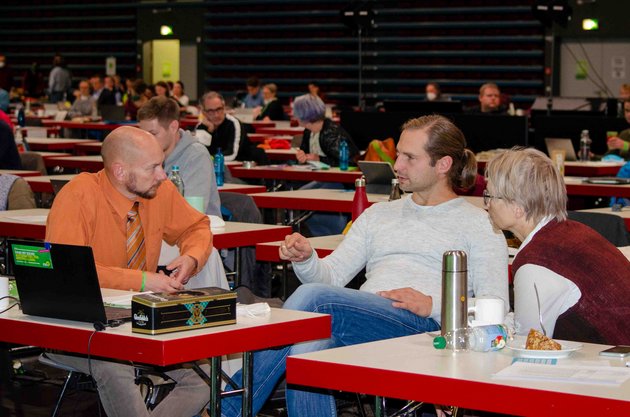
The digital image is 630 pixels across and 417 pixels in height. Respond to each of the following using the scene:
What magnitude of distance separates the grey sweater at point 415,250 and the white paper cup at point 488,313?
629 millimetres

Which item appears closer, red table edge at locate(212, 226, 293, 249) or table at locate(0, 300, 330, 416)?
table at locate(0, 300, 330, 416)

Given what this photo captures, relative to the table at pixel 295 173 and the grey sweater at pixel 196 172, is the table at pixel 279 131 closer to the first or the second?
the table at pixel 295 173

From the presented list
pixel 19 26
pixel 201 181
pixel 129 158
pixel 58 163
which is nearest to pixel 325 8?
pixel 19 26

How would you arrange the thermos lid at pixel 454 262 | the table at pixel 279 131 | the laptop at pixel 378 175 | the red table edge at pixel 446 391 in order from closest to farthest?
1. the red table edge at pixel 446 391
2. the thermos lid at pixel 454 262
3. the laptop at pixel 378 175
4. the table at pixel 279 131

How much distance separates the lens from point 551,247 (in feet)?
9.44

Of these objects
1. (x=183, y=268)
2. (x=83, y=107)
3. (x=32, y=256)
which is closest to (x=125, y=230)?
(x=183, y=268)

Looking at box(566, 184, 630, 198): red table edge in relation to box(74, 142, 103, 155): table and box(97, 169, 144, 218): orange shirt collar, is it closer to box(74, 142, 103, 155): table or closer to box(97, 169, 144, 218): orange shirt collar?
box(97, 169, 144, 218): orange shirt collar

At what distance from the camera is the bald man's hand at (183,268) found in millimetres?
3705

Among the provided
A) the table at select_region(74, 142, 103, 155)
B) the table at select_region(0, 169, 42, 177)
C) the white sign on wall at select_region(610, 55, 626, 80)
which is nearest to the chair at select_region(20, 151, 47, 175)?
the table at select_region(0, 169, 42, 177)

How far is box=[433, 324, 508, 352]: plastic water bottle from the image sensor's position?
8.66 feet

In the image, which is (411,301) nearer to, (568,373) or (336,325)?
(336,325)

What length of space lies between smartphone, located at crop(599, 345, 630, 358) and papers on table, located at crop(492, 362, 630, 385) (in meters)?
0.10

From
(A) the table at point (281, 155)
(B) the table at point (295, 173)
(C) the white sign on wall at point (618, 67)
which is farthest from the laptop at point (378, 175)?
(C) the white sign on wall at point (618, 67)

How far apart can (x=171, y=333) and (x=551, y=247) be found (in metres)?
0.93
